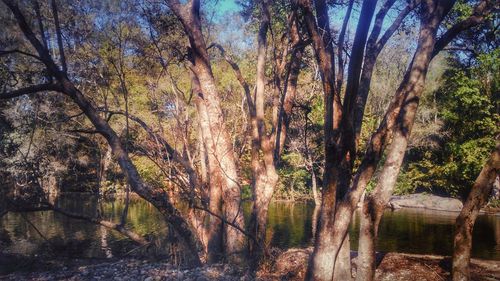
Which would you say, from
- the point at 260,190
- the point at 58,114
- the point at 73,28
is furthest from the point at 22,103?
the point at 260,190

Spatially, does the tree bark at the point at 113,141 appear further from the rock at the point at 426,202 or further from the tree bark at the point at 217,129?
the rock at the point at 426,202

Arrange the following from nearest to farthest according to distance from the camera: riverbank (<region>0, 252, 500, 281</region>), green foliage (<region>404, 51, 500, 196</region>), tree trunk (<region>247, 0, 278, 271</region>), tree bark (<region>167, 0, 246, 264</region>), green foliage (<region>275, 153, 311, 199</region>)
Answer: riverbank (<region>0, 252, 500, 281</region>) → tree bark (<region>167, 0, 246, 264</region>) → tree trunk (<region>247, 0, 278, 271</region>) → green foliage (<region>404, 51, 500, 196</region>) → green foliage (<region>275, 153, 311, 199</region>)

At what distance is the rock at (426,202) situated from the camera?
28828 mm

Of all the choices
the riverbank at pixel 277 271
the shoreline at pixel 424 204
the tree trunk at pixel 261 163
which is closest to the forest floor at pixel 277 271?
the riverbank at pixel 277 271

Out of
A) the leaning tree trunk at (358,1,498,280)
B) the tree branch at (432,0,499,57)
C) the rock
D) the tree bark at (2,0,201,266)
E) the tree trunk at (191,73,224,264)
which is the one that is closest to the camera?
the leaning tree trunk at (358,1,498,280)

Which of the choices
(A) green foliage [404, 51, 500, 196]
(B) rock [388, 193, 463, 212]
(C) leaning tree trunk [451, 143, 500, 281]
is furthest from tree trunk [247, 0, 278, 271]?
(B) rock [388, 193, 463, 212]

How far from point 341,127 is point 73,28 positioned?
9715mm

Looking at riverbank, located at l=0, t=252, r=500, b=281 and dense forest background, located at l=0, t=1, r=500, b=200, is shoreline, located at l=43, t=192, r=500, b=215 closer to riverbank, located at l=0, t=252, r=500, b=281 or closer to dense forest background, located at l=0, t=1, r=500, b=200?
dense forest background, located at l=0, t=1, r=500, b=200

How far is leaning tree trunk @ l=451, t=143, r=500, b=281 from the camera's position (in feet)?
26.3

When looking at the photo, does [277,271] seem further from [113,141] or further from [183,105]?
[183,105]

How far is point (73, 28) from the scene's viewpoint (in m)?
13.0

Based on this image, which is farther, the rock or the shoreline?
the rock

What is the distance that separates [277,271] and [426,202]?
23511 mm

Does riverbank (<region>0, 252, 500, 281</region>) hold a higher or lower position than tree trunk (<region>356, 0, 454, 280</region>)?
lower
